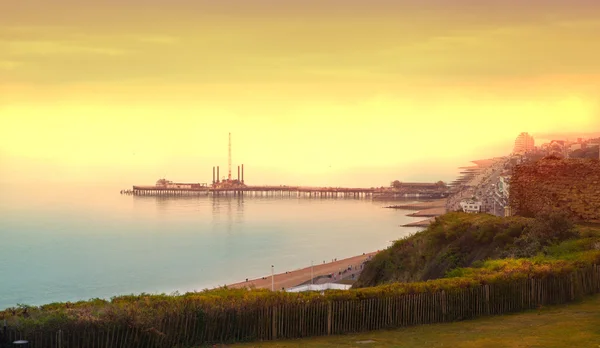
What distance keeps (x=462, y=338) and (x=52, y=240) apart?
92332mm

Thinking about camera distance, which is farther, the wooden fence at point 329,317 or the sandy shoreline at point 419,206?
the sandy shoreline at point 419,206

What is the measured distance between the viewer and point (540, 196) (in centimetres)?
3262

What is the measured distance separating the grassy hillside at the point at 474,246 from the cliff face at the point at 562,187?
3038 millimetres

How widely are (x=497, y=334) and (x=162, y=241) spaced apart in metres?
85.5

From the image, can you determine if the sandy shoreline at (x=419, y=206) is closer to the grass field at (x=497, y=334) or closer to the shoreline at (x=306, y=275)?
the shoreline at (x=306, y=275)

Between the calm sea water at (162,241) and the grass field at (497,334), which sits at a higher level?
the grass field at (497,334)

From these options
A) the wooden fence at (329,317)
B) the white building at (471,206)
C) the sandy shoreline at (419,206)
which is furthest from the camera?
the sandy shoreline at (419,206)

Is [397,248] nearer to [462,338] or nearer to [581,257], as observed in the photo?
[581,257]

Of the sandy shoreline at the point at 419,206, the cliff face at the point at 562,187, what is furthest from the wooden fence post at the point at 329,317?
the sandy shoreline at the point at 419,206

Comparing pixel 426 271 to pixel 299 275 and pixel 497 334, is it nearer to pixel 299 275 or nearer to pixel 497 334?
pixel 497 334

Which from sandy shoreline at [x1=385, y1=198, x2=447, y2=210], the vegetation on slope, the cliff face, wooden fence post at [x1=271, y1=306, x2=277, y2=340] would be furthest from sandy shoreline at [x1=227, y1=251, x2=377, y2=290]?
sandy shoreline at [x1=385, y1=198, x2=447, y2=210]

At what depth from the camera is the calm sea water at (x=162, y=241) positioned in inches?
2635

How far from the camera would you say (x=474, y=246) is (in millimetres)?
28125

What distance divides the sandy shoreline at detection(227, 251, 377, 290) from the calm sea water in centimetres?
328
